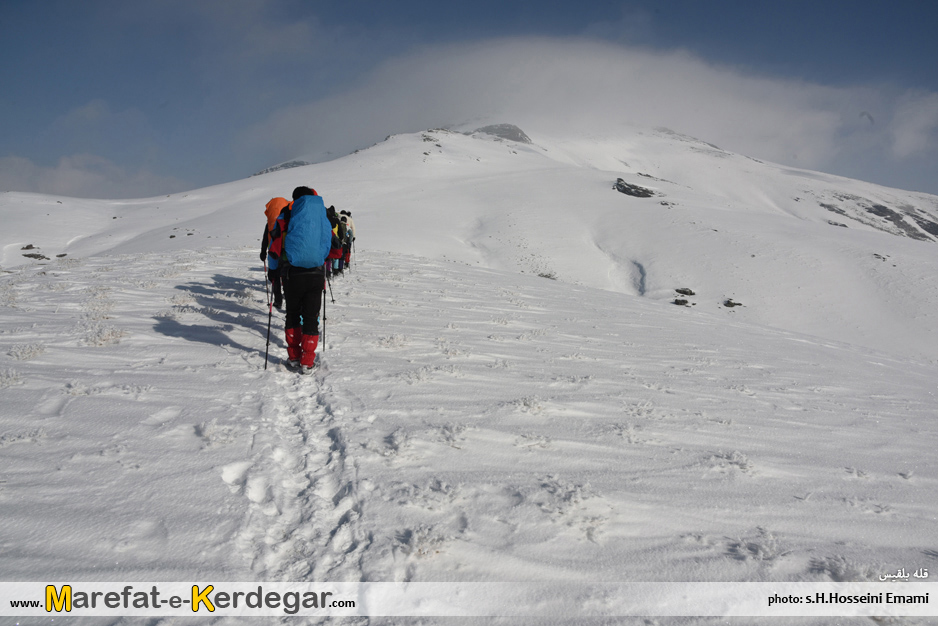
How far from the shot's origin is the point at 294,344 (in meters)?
6.19

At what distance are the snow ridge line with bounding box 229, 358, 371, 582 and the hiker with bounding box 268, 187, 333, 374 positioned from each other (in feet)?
4.16

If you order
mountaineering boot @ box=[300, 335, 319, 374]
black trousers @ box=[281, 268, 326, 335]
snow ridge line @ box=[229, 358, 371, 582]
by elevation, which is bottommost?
snow ridge line @ box=[229, 358, 371, 582]

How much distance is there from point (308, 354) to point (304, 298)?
2.37 feet

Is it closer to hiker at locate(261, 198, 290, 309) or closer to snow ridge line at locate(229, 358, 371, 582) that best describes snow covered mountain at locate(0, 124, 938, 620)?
snow ridge line at locate(229, 358, 371, 582)

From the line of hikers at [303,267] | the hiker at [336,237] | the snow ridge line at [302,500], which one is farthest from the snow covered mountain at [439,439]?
the hiker at [336,237]

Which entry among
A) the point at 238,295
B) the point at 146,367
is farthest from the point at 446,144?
the point at 146,367

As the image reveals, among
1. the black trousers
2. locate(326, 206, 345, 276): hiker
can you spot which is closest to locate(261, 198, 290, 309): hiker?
locate(326, 206, 345, 276): hiker

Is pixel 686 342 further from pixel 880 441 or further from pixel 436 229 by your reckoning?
pixel 436 229

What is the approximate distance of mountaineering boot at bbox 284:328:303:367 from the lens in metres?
6.17

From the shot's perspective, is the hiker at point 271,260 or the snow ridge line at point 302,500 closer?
the snow ridge line at point 302,500

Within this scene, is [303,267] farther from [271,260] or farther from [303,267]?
[271,260]

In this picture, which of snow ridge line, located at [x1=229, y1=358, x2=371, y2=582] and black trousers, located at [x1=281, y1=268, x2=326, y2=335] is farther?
black trousers, located at [x1=281, y1=268, x2=326, y2=335]

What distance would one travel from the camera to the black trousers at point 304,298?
19.7ft

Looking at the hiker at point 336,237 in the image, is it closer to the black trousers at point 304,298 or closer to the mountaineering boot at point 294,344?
the black trousers at point 304,298
